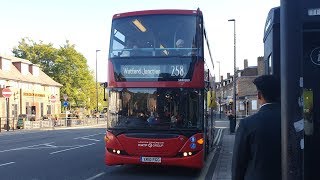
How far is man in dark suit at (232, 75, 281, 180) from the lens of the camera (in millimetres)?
3641

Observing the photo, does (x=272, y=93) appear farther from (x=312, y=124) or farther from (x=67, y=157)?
(x=67, y=157)

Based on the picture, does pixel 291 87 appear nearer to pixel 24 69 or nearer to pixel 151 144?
pixel 151 144

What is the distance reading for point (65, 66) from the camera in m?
70.3

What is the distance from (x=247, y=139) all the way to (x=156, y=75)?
8.25 m

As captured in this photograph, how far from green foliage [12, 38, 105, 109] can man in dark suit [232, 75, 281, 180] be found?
66.9 m

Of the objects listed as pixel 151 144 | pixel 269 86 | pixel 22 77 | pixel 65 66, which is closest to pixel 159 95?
pixel 151 144

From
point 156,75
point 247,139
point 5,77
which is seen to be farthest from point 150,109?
point 5,77

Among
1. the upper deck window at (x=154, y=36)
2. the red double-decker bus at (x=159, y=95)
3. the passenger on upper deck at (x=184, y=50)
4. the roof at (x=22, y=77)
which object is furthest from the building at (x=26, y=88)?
the passenger on upper deck at (x=184, y=50)

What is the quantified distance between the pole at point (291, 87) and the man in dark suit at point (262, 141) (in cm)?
54

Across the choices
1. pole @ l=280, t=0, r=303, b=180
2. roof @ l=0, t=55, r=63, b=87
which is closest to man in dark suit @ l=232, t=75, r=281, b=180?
pole @ l=280, t=0, r=303, b=180

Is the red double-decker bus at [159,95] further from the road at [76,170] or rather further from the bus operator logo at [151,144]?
the road at [76,170]

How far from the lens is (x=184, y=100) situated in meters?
11.9

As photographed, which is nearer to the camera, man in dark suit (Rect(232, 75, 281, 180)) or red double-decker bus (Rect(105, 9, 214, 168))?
man in dark suit (Rect(232, 75, 281, 180))

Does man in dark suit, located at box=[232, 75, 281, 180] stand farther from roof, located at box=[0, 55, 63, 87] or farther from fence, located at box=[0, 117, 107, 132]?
roof, located at box=[0, 55, 63, 87]
